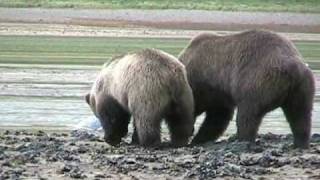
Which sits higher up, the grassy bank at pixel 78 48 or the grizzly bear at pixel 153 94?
the grizzly bear at pixel 153 94

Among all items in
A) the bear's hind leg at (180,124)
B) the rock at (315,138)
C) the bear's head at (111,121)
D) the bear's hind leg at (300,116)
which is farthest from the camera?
the rock at (315,138)

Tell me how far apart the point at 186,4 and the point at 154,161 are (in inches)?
1728

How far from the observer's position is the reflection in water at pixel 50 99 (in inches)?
617

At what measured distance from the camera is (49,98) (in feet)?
60.8

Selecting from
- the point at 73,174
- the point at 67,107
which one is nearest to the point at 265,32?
the point at 73,174

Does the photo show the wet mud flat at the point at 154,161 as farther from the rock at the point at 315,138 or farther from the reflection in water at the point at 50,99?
the reflection in water at the point at 50,99

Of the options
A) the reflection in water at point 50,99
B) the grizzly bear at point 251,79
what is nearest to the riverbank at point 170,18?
the reflection in water at point 50,99

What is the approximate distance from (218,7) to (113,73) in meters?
39.8

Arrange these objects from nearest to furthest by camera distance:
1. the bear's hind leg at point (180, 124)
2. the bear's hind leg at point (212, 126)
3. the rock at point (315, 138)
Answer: the bear's hind leg at point (180, 124), the rock at point (315, 138), the bear's hind leg at point (212, 126)

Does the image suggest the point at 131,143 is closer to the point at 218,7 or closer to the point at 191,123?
the point at 191,123

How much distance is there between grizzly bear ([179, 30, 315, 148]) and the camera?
11.2 m

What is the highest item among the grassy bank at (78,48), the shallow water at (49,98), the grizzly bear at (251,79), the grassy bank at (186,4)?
the grizzly bear at (251,79)

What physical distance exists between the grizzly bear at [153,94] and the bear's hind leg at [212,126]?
1015mm

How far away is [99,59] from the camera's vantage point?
27328 millimetres
